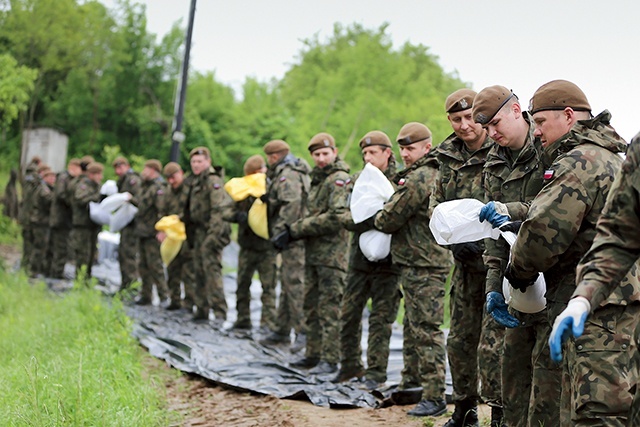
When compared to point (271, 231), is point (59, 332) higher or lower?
lower

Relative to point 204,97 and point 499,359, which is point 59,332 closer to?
point 499,359

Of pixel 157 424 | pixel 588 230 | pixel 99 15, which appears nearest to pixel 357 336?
pixel 157 424

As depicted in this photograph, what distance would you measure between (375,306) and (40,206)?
10177 mm

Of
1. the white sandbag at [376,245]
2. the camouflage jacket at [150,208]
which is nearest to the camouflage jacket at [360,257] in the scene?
the white sandbag at [376,245]

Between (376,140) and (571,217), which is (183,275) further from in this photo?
(571,217)

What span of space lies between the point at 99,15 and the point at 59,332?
23953 millimetres

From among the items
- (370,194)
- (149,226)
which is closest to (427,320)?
(370,194)

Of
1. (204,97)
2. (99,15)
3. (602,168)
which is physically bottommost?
(602,168)

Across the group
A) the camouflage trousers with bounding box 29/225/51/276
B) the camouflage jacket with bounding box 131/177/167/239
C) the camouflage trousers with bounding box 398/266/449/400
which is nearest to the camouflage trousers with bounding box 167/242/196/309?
the camouflage jacket with bounding box 131/177/167/239

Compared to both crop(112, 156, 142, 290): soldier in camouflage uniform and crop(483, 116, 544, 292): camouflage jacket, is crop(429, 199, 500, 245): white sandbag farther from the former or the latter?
crop(112, 156, 142, 290): soldier in camouflage uniform

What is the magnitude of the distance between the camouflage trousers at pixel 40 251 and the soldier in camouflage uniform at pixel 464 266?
11.8m

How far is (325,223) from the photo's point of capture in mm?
8109

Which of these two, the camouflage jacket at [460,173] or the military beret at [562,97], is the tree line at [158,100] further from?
the military beret at [562,97]

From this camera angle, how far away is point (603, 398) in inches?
133
